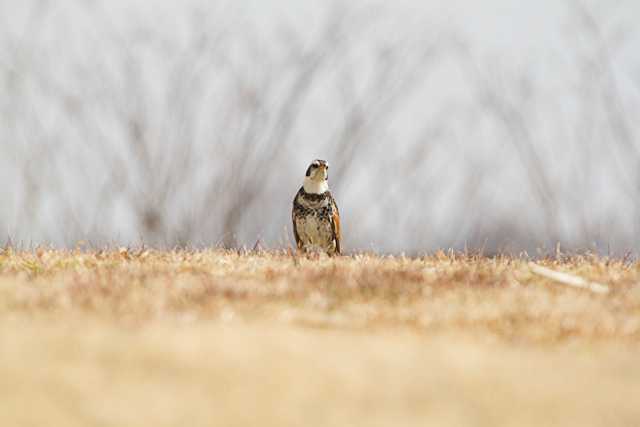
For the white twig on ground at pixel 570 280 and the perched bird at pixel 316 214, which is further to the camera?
the perched bird at pixel 316 214

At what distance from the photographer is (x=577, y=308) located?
8.91 m

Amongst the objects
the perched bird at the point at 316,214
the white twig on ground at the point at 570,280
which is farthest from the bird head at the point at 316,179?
the white twig on ground at the point at 570,280

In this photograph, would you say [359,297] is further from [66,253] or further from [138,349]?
[66,253]

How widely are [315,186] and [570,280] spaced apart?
4.62 m

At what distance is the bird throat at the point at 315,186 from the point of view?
14.1 meters

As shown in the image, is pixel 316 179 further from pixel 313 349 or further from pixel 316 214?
pixel 313 349

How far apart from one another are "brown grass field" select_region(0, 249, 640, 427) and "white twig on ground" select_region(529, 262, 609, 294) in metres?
0.10

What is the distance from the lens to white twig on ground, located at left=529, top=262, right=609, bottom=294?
392 inches

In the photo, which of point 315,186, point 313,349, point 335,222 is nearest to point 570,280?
point 313,349

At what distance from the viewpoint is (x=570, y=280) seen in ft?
33.4

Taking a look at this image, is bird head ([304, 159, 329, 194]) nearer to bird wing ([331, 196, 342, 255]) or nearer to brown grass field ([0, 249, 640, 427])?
bird wing ([331, 196, 342, 255])

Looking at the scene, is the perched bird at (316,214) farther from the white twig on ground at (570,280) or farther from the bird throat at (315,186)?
the white twig on ground at (570,280)

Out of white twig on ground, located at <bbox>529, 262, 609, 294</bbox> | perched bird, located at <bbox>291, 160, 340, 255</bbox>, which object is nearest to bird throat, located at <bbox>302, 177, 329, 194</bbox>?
perched bird, located at <bbox>291, 160, 340, 255</bbox>

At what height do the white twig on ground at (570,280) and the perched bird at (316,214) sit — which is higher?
the perched bird at (316,214)
